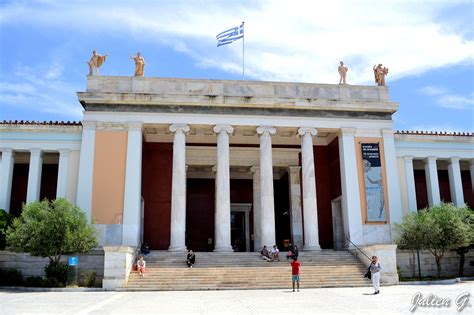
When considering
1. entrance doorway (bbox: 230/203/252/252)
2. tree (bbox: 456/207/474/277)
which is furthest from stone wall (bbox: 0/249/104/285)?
tree (bbox: 456/207/474/277)

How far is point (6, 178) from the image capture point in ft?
90.1

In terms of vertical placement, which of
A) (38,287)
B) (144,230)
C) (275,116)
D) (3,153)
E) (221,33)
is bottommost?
(38,287)

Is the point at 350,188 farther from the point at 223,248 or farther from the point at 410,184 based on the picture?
the point at 223,248

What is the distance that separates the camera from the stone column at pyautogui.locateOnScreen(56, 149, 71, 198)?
27156 millimetres

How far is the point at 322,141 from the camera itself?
3294 centimetres

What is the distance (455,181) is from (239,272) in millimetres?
16425

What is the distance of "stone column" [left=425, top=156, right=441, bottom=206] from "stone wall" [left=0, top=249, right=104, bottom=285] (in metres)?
20.2

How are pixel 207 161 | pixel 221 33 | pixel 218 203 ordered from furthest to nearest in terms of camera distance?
pixel 207 161
pixel 221 33
pixel 218 203

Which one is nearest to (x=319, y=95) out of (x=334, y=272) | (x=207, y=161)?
(x=207, y=161)

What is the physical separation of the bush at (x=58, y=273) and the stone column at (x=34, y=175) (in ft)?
21.6

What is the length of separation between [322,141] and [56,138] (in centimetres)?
1726

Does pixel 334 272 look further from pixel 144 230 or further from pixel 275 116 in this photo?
pixel 144 230

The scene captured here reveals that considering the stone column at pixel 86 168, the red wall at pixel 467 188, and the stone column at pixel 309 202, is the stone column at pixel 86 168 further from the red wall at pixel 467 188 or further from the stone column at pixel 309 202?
the red wall at pixel 467 188

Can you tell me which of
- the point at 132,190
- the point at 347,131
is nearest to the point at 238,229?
the point at 132,190
